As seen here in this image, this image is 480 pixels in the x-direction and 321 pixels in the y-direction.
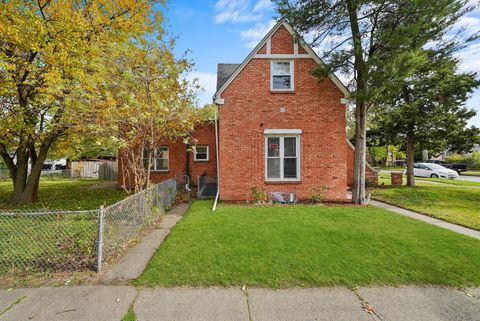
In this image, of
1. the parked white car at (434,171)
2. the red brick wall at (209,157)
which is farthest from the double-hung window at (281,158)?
the parked white car at (434,171)

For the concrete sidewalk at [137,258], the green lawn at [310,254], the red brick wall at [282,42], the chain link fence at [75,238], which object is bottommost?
the concrete sidewalk at [137,258]

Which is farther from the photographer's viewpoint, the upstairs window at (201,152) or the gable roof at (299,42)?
the upstairs window at (201,152)

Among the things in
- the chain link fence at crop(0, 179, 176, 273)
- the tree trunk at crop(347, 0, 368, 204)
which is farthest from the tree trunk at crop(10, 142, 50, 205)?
the tree trunk at crop(347, 0, 368, 204)

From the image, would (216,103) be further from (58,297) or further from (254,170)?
(58,297)

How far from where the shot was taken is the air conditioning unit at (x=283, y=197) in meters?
9.91

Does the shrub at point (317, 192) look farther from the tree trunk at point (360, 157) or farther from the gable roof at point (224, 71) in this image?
the gable roof at point (224, 71)

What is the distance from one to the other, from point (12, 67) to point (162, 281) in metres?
8.68

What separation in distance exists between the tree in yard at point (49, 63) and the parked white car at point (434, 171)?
29.5 m

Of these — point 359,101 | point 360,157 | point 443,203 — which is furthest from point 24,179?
point 443,203

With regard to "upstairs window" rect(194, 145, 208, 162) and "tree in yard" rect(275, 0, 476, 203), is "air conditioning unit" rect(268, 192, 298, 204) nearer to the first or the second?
"tree in yard" rect(275, 0, 476, 203)

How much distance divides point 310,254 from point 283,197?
210 inches

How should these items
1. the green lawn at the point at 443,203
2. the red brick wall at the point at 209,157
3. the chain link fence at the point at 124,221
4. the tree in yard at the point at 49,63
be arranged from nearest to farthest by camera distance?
the chain link fence at the point at 124,221 < the tree in yard at the point at 49,63 < the green lawn at the point at 443,203 < the red brick wall at the point at 209,157

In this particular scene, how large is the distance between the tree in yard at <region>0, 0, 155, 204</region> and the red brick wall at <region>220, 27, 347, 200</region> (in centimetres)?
526

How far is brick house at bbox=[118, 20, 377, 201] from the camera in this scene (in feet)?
32.5
